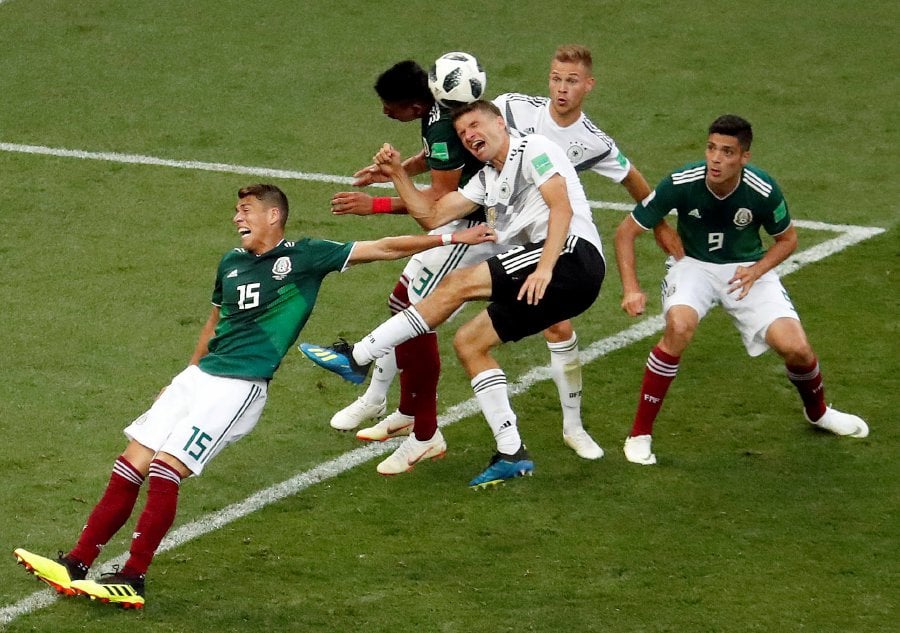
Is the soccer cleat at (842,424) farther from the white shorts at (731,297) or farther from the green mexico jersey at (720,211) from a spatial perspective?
the green mexico jersey at (720,211)

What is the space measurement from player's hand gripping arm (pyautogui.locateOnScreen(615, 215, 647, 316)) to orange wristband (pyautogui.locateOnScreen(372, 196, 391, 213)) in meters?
1.26

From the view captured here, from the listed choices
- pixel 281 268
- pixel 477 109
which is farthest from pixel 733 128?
pixel 281 268

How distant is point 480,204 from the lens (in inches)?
322

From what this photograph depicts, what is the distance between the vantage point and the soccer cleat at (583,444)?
28.0 ft

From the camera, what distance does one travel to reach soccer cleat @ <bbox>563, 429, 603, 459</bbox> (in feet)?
28.0

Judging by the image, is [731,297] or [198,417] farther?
[731,297]

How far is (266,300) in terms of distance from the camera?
743 centimetres

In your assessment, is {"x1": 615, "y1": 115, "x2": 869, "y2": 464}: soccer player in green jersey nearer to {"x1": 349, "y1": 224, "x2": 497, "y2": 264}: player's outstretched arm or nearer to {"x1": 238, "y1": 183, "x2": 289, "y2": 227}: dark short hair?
{"x1": 349, "y1": 224, "x2": 497, "y2": 264}: player's outstretched arm

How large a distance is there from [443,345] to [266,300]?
9.40 ft

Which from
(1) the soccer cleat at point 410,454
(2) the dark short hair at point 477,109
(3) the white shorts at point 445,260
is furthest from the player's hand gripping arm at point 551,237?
(1) the soccer cleat at point 410,454

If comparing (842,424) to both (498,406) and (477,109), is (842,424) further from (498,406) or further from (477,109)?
(477,109)

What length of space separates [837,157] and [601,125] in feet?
6.81

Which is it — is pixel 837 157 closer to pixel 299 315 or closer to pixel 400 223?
pixel 400 223

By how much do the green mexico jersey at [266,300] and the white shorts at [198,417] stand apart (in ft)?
0.28
